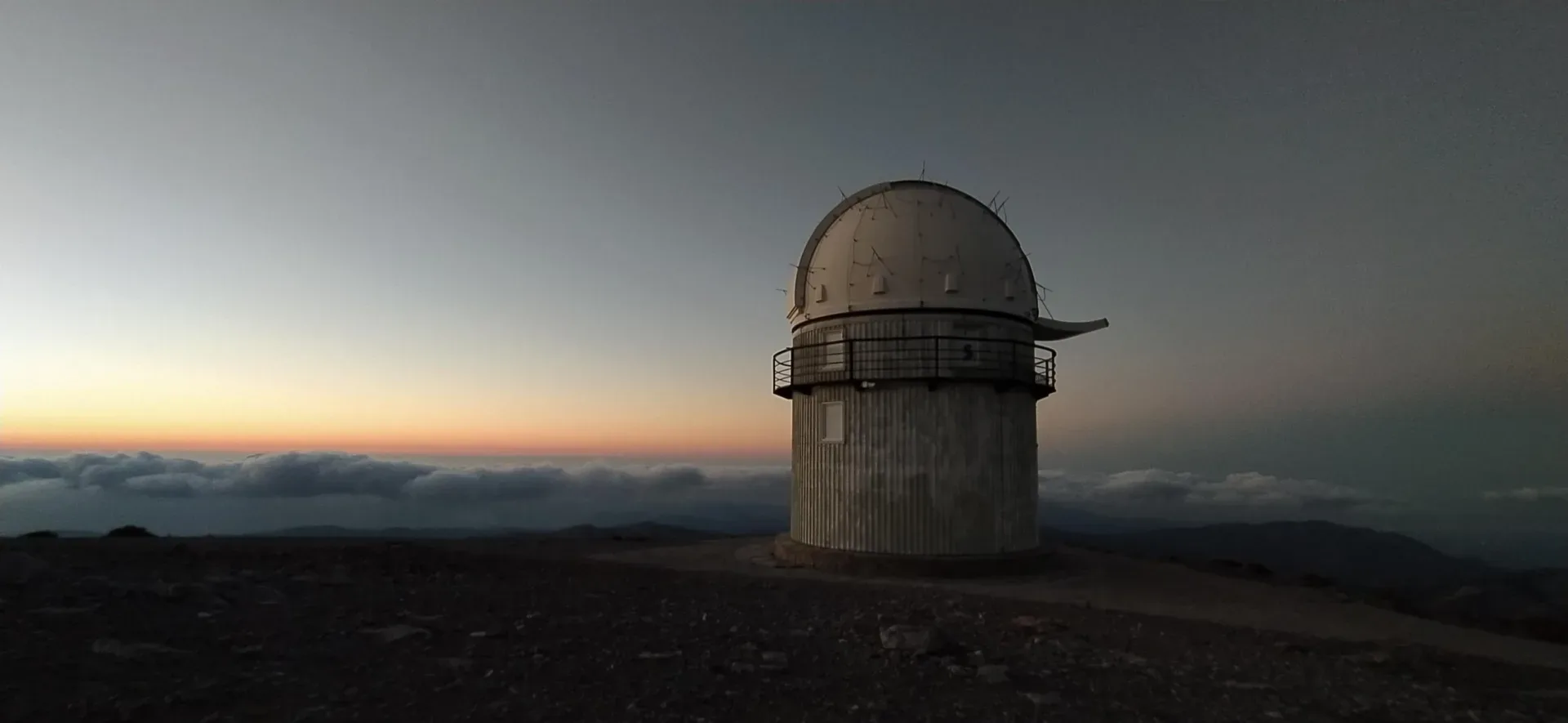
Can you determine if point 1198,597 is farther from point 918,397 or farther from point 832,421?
point 832,421

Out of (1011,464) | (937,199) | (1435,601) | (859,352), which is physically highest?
(937,199)

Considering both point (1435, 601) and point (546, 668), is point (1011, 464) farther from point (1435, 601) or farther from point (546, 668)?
point (546, 668)

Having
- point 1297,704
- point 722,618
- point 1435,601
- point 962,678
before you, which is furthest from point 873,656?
point 1435,601

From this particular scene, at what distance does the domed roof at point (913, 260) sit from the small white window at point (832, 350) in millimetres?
481

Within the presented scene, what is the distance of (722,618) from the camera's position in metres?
10.8

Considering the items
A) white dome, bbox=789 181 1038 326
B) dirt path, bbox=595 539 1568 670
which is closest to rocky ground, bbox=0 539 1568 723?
dirt path, bbox=595 539 1568 670

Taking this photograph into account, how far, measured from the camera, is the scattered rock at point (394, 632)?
8697mm

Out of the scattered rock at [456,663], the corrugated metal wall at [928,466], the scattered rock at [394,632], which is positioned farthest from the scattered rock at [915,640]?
the corrugated metal wall at [928,466]

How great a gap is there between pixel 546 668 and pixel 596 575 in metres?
7.22

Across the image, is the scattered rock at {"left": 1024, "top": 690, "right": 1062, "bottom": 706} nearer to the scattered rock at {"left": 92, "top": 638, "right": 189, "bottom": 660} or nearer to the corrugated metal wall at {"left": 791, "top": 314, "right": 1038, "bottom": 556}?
the scattered rock at {"left": 92, "top": 638, "right": 189, "bottom": 660}

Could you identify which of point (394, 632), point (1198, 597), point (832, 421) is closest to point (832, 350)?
point (832, 421)

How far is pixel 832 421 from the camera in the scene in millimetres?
18828

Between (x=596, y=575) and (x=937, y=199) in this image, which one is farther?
(x=937, y=199)

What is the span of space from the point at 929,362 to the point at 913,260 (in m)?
2.37
